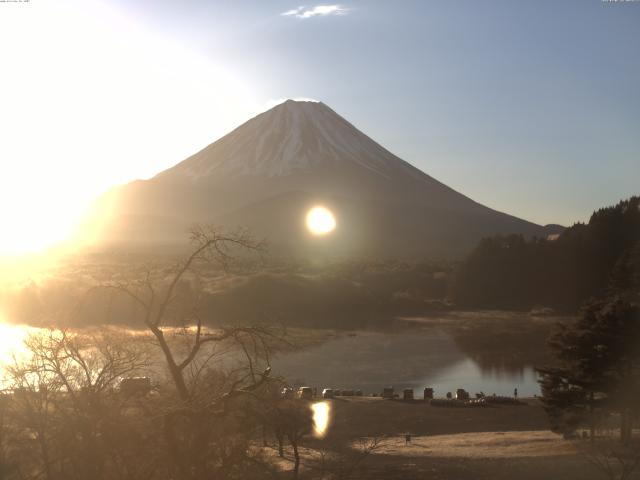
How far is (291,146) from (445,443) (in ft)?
421

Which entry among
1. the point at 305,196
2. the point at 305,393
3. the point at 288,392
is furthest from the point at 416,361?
the point at 305,196

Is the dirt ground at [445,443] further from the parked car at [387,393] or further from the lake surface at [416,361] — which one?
the lake surface at [416,361]

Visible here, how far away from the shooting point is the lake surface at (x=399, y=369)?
2811cm

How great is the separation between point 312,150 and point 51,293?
103164 mm

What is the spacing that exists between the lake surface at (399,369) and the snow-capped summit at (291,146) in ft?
335

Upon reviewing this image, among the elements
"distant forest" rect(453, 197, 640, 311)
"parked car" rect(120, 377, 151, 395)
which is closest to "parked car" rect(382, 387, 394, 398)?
"parked car" rect(120, 377, 151, 395)

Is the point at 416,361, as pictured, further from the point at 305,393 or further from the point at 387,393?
the point at 305,393

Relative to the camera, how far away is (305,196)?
131 meters

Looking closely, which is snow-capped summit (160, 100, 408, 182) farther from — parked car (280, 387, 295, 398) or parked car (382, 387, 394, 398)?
parked car (280, 387, 295, 398)

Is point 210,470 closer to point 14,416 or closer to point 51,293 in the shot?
point 14,416

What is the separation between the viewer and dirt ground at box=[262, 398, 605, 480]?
1373cm

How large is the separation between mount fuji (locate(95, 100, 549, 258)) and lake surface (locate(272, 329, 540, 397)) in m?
71.3

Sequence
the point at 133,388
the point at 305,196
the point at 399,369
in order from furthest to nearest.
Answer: the point at 305,196, the point at 399,369, the point at 133,388

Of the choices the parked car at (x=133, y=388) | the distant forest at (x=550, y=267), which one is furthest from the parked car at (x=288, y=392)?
the distant forest at (x=550, y=267)
